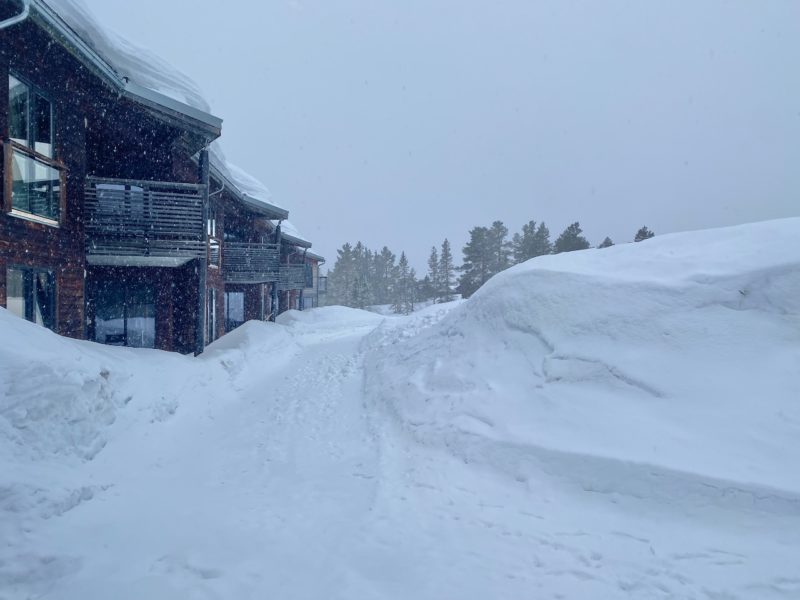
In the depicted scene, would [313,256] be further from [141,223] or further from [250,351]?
[141,223]

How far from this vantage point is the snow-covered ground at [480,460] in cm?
350

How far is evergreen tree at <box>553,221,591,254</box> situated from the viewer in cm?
3300

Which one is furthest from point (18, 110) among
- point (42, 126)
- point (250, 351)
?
point (250, 351)

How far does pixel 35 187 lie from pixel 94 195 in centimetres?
170

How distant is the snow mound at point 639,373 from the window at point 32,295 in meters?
6.88

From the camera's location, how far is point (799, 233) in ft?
24.9

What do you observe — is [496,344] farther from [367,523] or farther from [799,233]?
[799,233]

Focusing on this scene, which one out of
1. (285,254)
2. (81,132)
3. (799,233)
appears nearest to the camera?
(799,233)

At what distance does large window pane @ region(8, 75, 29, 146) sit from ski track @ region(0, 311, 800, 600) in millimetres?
6196

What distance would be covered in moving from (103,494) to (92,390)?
1.66 metres

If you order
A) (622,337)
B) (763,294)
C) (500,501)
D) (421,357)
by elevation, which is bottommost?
(500,501)

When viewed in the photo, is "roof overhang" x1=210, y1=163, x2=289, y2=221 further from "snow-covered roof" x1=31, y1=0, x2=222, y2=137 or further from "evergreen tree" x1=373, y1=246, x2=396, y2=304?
"evergreen tree" x1=373, y1=246, x2=396, y2=304

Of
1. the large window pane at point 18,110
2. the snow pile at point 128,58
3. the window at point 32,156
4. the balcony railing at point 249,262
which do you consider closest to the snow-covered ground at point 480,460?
the window at point 32,156

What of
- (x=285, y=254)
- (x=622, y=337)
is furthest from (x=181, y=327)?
(x=285, y=254)
